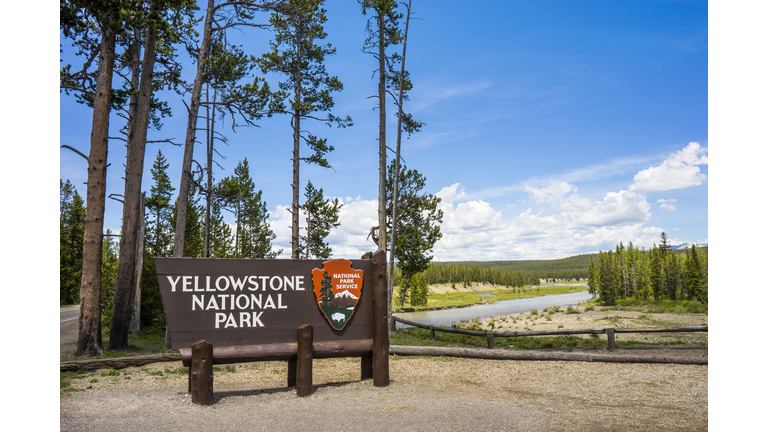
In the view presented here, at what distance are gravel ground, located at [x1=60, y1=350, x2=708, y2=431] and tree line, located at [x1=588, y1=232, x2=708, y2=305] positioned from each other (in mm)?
52108

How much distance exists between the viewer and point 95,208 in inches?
365

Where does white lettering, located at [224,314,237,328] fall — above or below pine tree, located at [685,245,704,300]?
above

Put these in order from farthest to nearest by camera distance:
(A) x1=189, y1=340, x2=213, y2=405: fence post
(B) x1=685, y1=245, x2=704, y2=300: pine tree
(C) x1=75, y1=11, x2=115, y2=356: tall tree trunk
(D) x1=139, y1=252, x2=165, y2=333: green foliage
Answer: (B) x1=685, y1=245, x2=704, y2=300: pine tree → (D) x1=139, y1=252, x2=165, y2=333: green foliage → (C) x1=75, y1=11, x2=115, y2=356: tall tree trunk → (A) x1=189, y1=340, x2=213, y2=405: fence post

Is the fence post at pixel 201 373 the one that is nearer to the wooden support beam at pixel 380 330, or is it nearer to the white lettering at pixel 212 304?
the white lettering at pixel 212 304

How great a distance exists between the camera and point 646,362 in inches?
354

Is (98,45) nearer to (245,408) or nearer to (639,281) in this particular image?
(245,408)

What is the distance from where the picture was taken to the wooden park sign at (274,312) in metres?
5.71

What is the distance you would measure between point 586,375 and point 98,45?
13002mm

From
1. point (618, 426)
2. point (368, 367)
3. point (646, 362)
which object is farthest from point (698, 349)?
point (368, 367)

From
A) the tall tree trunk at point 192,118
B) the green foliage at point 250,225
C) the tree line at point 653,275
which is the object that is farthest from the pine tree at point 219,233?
the tree line at point 653,275

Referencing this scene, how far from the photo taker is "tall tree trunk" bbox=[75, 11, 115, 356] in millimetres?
9242

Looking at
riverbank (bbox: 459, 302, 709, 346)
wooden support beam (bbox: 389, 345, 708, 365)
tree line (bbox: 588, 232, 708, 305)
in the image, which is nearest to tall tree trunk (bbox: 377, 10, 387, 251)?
wooden support beam (bbox: 389, 345, 708, 365)

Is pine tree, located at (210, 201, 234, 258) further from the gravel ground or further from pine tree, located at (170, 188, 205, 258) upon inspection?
the gravel ground

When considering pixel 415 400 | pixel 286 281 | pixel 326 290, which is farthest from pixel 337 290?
pixel 415 400
